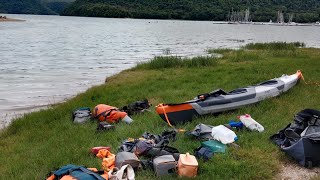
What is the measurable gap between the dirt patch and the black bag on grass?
0.28 ft

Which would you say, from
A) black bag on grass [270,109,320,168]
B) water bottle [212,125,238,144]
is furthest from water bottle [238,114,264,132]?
water bottle [212,125,238,144]

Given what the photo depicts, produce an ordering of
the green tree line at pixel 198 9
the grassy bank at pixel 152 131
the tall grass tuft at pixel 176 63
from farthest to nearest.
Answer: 1. the green tree line at pixel 198 9
2. the tall grass tuft at pixel 176 63
3. the grassy bank at pixel 152 131

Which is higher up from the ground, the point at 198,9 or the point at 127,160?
the point at 127,160

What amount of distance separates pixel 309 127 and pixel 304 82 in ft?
21.0

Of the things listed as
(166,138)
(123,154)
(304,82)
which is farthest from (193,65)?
(123,154)

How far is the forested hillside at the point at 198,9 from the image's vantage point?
573 feet

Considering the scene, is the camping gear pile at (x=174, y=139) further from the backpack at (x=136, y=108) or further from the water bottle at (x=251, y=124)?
the backpack at (x=136, y=108)

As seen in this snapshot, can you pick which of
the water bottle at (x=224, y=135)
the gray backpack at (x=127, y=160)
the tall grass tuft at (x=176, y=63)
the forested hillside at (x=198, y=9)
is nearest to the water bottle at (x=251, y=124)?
the water bottle at (x=224, y=135)

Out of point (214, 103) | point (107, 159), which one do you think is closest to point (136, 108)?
point (214, 103)

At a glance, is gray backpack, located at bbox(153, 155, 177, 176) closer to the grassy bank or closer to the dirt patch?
the grassy bank

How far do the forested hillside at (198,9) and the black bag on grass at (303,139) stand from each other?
16727 cm

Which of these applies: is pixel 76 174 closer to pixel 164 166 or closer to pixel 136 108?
pixel 164 166

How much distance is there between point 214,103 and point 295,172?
3.24 metres

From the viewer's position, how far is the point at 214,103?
29.6 ft
